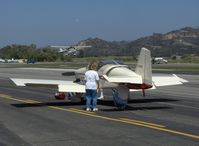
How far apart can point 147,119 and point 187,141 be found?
13.8 ft

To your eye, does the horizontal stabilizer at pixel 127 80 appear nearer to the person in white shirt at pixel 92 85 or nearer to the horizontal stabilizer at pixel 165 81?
the person in white shirt at pixel 92 85

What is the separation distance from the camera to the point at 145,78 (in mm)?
18500

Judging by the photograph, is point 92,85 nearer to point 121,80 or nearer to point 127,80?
point 121,80

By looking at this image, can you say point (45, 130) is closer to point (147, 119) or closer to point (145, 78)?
point (147, 119)

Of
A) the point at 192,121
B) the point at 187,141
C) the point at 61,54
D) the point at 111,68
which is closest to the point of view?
the point at 187,141

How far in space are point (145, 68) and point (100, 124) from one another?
15.7 feet

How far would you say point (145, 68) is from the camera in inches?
731

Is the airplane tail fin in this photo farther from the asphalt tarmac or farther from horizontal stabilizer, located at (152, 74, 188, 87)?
horizontal stabilizer, located at (152, 74, 188, 87)

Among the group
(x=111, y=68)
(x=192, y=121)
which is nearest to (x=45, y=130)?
(x=192, y=121)

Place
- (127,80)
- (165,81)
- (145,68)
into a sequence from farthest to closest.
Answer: (165,81) → (145,68) → (127,80)

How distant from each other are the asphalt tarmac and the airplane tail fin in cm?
108

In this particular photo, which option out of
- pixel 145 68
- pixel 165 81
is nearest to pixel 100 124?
pixel 145 68

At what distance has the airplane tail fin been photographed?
Result: 60.6 feet

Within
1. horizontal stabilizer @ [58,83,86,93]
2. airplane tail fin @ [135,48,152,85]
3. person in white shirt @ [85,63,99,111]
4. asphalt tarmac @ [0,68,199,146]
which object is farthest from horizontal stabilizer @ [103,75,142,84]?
horizontal stabilizer @ [58,83,86,93]
